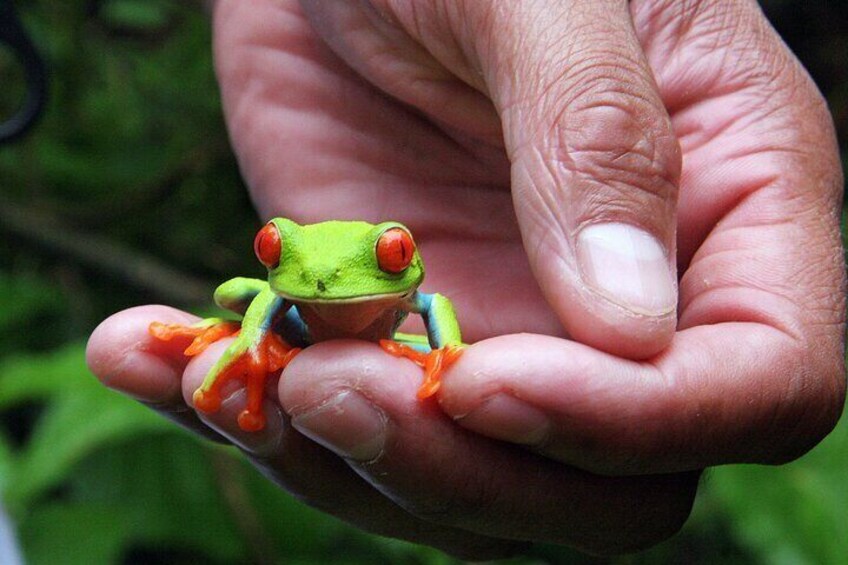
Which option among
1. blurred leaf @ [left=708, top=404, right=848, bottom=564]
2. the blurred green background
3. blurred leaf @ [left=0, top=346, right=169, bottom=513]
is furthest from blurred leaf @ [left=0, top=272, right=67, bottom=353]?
blurred leaf @ [left=708, top=404, right=848, bottom=564]

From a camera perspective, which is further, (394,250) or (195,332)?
(195,332)

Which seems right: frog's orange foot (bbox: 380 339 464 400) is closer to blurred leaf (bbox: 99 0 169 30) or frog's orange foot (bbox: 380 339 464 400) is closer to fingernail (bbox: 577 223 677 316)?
fingernail (bbox: 577 223 677 316)

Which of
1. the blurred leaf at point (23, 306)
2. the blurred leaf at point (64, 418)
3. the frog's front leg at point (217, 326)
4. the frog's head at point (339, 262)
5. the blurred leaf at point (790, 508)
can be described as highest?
the frog's head at point (339, 262)

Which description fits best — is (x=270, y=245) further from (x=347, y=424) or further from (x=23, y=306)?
(x=23, y=306)

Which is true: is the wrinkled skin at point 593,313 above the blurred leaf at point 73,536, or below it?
above

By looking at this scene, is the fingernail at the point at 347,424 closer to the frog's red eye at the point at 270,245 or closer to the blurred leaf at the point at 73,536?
the frog's red eye at the point at 270,245

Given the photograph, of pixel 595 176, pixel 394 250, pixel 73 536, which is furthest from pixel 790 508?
pixel 73 536

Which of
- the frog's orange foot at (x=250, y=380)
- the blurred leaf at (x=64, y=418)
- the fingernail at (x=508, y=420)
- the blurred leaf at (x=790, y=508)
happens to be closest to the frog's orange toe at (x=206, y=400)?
the frog's orange foot at (x=250, y=380)
